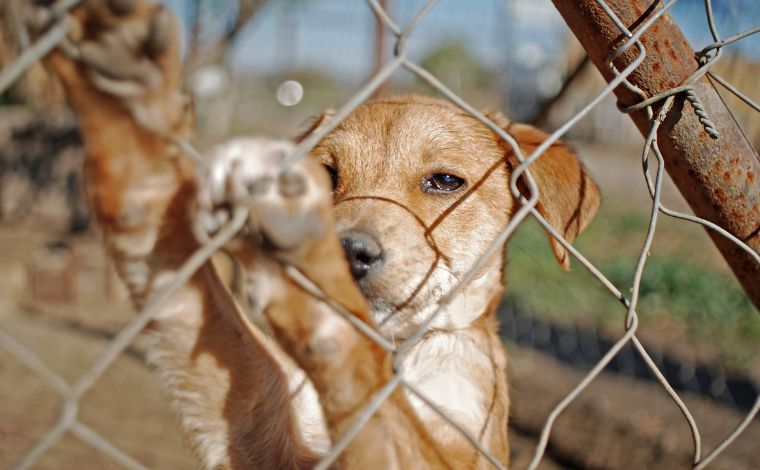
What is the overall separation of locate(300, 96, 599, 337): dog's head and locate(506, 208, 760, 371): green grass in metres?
3.48

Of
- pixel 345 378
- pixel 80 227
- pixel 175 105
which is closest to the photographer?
pixel 175 105

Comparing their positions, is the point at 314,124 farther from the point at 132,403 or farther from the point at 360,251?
the point at 132,403

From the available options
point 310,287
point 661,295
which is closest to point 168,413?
point 310,287

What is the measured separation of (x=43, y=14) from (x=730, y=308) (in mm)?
7471

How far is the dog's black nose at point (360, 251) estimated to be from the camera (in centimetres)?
189

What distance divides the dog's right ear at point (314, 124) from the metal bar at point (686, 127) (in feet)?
4.49

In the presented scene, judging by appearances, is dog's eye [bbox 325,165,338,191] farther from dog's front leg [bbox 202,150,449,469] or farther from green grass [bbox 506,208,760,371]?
green grass [bbox 506,208,760,371]

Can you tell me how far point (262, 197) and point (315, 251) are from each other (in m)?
0.15

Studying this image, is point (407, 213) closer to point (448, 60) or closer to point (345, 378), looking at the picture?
point (345, 378)

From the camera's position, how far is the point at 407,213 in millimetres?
2215

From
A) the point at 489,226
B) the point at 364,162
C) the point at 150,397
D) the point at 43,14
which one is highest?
the point at 43,14

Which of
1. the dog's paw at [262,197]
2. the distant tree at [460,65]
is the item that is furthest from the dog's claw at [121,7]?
the distant tree at [460,65]

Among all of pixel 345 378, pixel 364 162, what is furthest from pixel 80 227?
pixel 345 378

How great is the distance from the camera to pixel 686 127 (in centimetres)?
160
